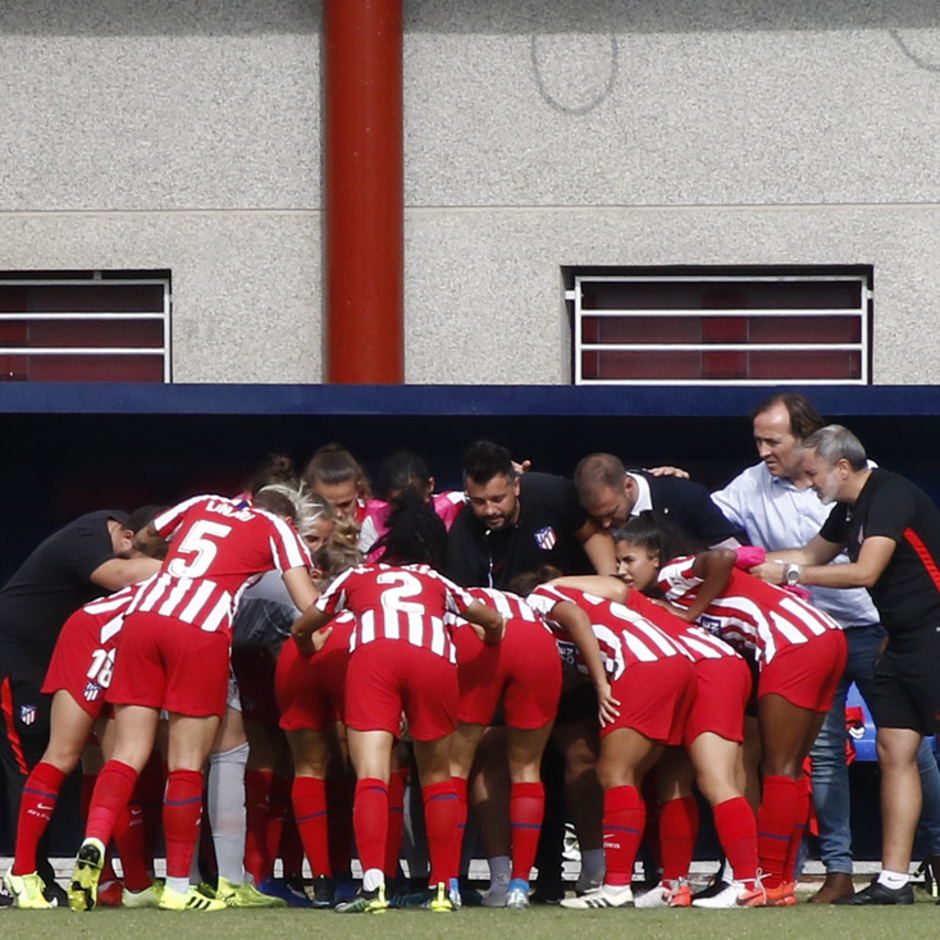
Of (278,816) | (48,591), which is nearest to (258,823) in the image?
(278,816)

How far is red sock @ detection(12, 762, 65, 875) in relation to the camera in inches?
246

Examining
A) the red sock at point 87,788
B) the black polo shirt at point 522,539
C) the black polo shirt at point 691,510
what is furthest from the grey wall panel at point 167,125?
the red sock at point 87,788

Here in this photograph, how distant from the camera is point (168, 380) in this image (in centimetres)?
988

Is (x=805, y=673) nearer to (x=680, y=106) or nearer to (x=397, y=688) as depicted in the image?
(x=397, y=688)

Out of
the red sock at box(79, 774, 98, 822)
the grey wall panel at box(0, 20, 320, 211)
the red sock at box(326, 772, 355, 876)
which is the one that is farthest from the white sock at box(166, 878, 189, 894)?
the grey wall panel at box(0, 20, 320, 211)

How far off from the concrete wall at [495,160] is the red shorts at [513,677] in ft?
11.4

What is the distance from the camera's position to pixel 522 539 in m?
6.96

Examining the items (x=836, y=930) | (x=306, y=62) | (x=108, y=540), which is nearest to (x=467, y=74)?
(x=306, y=62)

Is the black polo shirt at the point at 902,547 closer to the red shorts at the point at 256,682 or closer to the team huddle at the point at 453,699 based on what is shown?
the team huddle at the point at 453,699

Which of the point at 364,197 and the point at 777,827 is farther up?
the point at 364,197

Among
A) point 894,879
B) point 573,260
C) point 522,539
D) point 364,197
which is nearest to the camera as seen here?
point 894,879

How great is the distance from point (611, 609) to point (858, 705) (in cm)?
177

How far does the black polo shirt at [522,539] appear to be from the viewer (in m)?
6.95

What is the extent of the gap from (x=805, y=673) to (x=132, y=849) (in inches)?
93.1
